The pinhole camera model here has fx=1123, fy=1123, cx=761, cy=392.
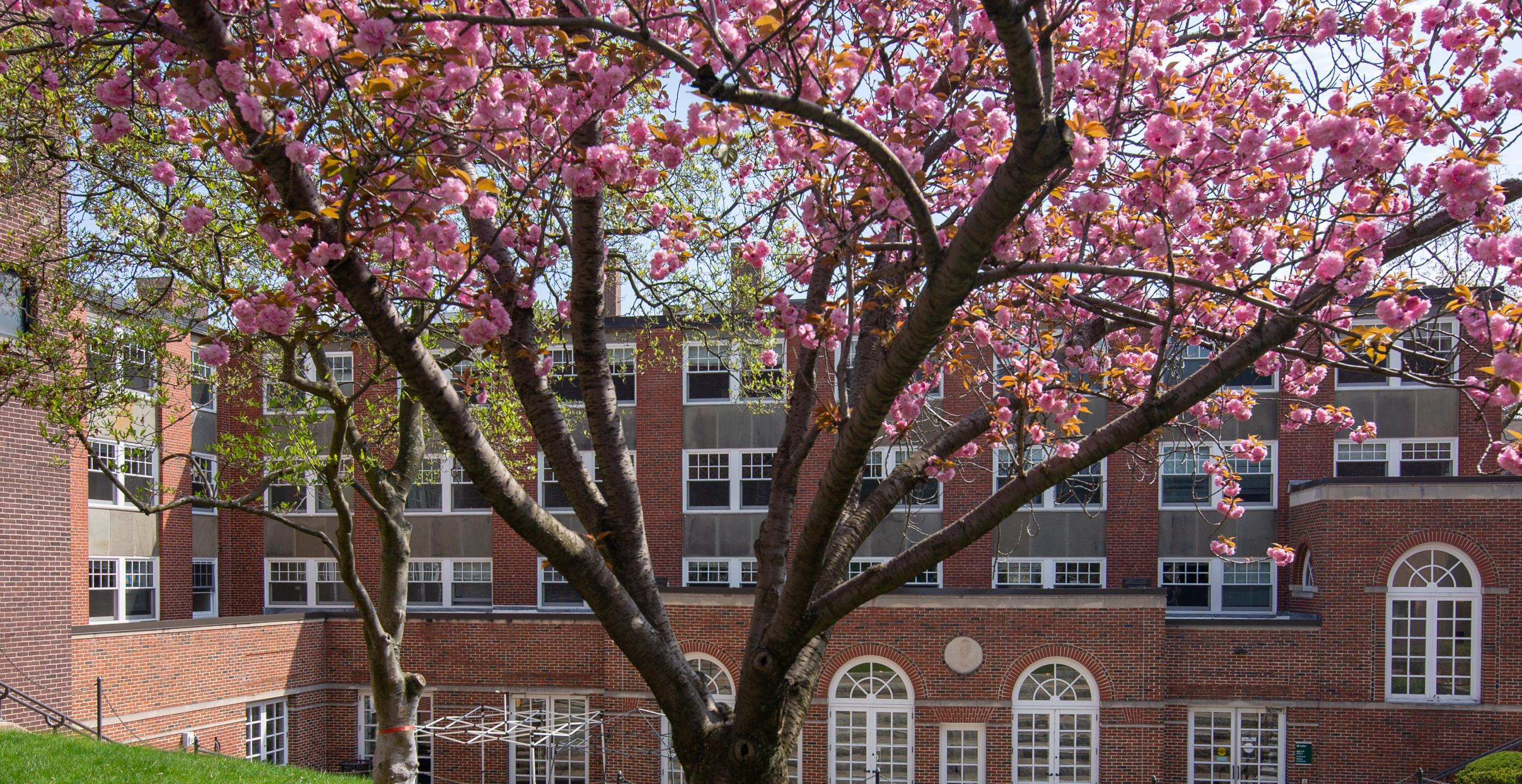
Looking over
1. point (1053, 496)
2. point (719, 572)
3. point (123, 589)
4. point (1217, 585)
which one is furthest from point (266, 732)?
point (1217, 585)

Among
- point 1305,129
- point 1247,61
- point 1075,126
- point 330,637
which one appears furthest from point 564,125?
point 330,637

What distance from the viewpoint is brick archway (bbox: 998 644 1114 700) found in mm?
20188

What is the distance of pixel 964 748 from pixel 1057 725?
173 cm

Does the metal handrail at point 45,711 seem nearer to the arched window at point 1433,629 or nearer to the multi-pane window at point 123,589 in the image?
the multi-pane window at point 123,589

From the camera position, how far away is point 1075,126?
4.47 metres

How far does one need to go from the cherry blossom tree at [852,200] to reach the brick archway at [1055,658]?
13255 millimetres

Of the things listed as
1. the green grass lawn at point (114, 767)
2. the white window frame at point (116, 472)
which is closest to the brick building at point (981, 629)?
the white window frame at point (116, 472)

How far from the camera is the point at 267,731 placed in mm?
22453

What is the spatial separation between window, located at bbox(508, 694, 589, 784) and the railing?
7650mm

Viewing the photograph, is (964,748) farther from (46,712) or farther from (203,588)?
(203,588)

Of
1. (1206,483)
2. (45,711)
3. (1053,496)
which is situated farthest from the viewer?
(1053,496)

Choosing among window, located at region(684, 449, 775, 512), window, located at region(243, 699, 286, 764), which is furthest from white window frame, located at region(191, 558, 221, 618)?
window, located at region(684, 449, 775, 512)

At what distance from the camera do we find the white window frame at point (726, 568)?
25.4 m

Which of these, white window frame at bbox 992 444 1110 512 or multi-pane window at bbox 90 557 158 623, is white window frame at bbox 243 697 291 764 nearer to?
multi-pane window at bbox 90 557 158 623
